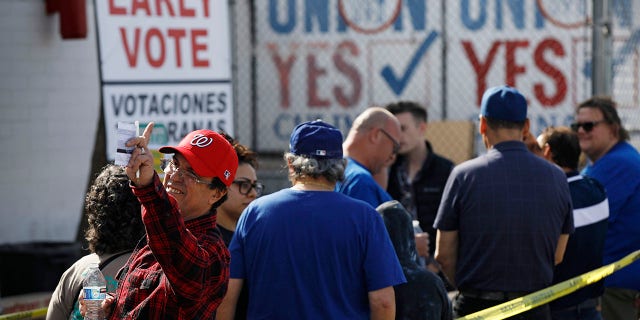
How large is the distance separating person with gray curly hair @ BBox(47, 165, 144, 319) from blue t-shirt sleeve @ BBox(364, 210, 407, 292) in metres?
0.89

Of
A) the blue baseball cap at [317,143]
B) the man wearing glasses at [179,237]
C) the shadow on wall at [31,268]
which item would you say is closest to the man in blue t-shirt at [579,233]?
the blue baseball cap at [317,143]

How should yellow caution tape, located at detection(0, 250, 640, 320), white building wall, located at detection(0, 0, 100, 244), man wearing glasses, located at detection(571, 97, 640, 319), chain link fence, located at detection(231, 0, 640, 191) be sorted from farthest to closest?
1. chain link fence, located at detection(231, 0, 640, 191)
2. white building wall, located at detection(0, 0, 100, 244)
3. man wearing glasses, located at detection(571, 97, 640, 319)
4. yellow caution tape, located at detection(0, 250, 640, 320)

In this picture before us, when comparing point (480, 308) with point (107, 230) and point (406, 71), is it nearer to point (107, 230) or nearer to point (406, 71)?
point (107, 230)

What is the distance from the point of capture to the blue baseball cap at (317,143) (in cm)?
390

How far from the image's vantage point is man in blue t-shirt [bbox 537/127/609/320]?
5270mm

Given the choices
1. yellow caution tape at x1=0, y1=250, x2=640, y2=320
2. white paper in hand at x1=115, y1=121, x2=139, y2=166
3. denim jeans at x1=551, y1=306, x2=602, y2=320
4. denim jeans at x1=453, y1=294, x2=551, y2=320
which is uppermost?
white paper in hand at x1=115, y1=121, x2=139, y2=166

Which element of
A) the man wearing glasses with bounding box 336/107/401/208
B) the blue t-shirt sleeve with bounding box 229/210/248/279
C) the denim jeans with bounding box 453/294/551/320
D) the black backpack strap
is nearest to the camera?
the black backpack strap

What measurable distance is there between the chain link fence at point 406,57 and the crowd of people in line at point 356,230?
4358 mm

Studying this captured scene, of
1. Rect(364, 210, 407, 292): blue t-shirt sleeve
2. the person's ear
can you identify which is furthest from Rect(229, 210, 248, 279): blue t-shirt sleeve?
the person's ear

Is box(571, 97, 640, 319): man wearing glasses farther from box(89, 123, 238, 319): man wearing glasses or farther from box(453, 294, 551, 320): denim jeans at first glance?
box(89, 123, 238, 319): man wearing glasses

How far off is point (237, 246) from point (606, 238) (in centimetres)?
310

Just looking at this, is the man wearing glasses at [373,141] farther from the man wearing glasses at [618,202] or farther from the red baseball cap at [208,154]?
the red baseball cap at [208,154]

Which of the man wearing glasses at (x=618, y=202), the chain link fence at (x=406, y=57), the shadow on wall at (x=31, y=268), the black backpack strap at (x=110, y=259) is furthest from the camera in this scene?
the chain link fence at (x=406, y=57)

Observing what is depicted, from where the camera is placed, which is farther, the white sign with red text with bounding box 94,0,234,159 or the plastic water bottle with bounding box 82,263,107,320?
the white sign with red text with bounding box 94,0,234,159
